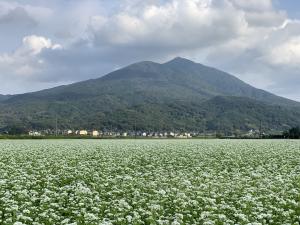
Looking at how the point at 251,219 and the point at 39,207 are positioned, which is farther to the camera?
the point at 39,207

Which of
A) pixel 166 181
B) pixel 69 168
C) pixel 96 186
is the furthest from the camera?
pixel 69 168

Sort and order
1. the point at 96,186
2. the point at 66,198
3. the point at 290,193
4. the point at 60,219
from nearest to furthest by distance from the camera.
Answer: the point at 60,219
the point at 66,198
the point at 290,193
the point at 96,186

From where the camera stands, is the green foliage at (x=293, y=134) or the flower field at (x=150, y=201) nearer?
the flower field at (x=150, y=201)

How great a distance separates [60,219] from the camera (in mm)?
14672

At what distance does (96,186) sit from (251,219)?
8.71m

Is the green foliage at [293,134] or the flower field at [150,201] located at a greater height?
the green foliage at [293,134]

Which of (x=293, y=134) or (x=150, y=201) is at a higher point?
(x=293, y=134)

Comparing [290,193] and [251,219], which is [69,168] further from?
[251,219]

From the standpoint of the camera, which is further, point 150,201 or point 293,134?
point 293,134

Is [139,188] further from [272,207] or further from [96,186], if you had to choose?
[272,207]

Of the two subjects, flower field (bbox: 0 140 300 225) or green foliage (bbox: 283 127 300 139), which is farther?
green foliage (bbox: 283 127 300 139)

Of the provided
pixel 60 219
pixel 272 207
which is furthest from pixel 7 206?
→ pixel 272 207

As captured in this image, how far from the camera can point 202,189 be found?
20578mm

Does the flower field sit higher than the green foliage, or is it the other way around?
the green foliage
